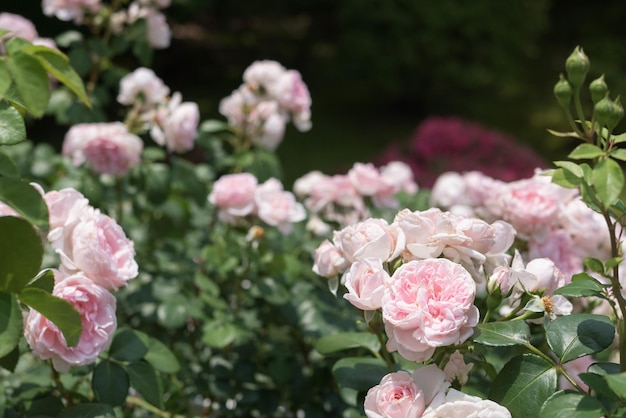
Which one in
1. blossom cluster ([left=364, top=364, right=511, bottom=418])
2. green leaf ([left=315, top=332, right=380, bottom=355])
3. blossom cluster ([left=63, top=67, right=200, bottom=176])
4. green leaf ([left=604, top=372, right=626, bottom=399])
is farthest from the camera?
blossom cluster ([left=63, top=67, right=200, bottom=176])

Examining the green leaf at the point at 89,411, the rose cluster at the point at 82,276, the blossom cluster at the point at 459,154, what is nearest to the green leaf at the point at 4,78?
the rose cluster at the point at 82,276

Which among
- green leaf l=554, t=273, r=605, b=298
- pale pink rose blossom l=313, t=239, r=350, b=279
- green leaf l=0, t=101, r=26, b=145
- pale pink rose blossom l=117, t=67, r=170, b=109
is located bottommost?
pale pink rose blossom l=117, t=67, r=170, b=109

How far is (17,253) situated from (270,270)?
0.92m

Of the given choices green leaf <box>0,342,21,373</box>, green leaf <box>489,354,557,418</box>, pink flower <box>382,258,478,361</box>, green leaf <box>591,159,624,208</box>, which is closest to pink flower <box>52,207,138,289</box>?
green leaf <box>0,342,21,373</box>

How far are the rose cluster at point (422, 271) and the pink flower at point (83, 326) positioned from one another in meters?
0.31

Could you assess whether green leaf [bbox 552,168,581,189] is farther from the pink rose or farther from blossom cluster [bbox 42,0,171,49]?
blossom cluster [bbox 42,0,171,49]

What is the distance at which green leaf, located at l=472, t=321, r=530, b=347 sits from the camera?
89cm

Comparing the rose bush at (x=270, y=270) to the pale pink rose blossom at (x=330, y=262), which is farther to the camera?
the pale pink rose blossom at (x=330, y=262)

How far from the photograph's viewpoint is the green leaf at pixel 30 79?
83 cm

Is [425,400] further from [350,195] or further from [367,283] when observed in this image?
[350,195]

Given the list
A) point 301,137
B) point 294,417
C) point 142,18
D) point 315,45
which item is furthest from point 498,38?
point 294,417

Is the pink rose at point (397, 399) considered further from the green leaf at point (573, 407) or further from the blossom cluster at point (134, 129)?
the blossom cluster at point (134, 129)

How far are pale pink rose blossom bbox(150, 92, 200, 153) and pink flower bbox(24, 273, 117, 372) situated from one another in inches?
32.4

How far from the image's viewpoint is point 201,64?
948 centimetres
